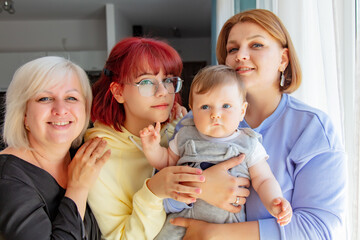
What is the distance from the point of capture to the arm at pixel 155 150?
138 centimetres

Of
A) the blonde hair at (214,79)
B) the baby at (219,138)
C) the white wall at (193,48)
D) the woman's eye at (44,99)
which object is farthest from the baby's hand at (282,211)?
the white wall at (193,48)

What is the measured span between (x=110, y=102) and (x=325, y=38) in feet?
3.56

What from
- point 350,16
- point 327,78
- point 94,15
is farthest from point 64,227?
point 94,15

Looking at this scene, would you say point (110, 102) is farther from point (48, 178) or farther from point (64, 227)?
point (64, 227)

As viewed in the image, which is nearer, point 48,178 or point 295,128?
point 295,128

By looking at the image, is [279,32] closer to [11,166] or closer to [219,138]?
[219,138]

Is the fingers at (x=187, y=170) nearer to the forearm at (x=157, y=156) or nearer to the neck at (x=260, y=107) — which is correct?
the forearm at (x=157, y=156)

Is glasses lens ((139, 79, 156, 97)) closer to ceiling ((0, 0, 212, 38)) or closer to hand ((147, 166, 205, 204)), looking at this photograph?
hand ((147, 166, 205, 204))

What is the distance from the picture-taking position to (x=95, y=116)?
65.0 inches

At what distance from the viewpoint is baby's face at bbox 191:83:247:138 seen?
1257 mm

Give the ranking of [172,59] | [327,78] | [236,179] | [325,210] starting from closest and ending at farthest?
[325,210]
[236,179]
[327,78]
[172,59]

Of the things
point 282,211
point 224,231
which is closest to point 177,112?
point 224,231

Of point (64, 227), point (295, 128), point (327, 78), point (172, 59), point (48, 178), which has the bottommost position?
point (64, 227)

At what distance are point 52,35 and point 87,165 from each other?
7134 millimetres
